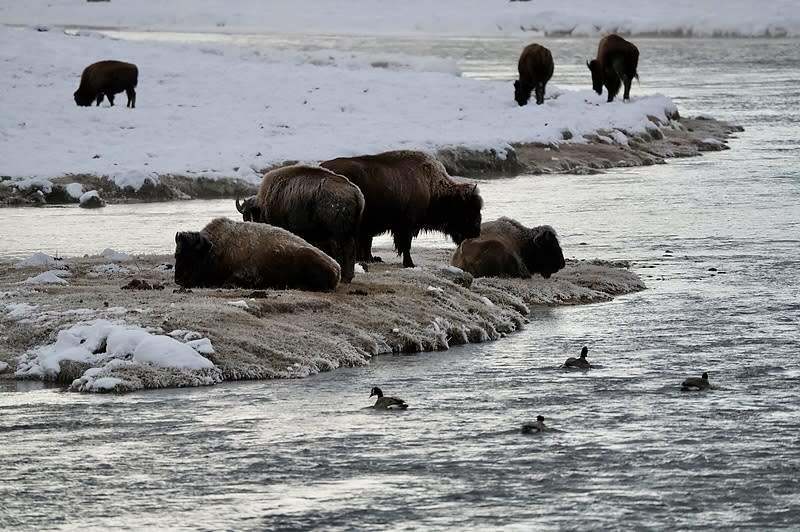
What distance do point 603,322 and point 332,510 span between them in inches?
256

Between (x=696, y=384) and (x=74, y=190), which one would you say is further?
(x=74, y=190)

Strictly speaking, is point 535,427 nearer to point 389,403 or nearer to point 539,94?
point 389,403

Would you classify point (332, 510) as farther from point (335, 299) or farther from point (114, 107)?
point (114, 107)

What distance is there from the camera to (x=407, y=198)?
635 inches

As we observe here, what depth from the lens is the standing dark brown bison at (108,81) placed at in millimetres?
31781

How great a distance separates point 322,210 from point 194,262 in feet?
4.42

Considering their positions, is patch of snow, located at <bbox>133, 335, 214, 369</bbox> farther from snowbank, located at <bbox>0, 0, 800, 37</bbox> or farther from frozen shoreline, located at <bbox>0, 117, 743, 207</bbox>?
snowbank, located at <bbox>0, 0, 800, 37</bbox>

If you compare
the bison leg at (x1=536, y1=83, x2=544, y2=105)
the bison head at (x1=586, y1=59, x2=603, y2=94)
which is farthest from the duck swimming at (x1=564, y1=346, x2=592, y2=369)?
the bison head at (x1=586, y1=59, x2=603, y2=94)

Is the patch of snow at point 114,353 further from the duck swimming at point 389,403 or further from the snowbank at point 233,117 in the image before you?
the snowbank at point 233,117

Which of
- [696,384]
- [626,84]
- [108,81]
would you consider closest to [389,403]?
[696,384]

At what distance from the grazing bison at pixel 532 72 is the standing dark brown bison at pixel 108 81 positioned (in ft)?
29.7

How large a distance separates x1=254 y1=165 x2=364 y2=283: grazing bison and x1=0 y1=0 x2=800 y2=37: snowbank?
228 feet

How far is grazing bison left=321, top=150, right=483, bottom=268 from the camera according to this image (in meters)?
15.8

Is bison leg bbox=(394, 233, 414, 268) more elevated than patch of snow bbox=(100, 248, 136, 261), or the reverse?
bison leg bbox=(394, 233, 414, 268)
